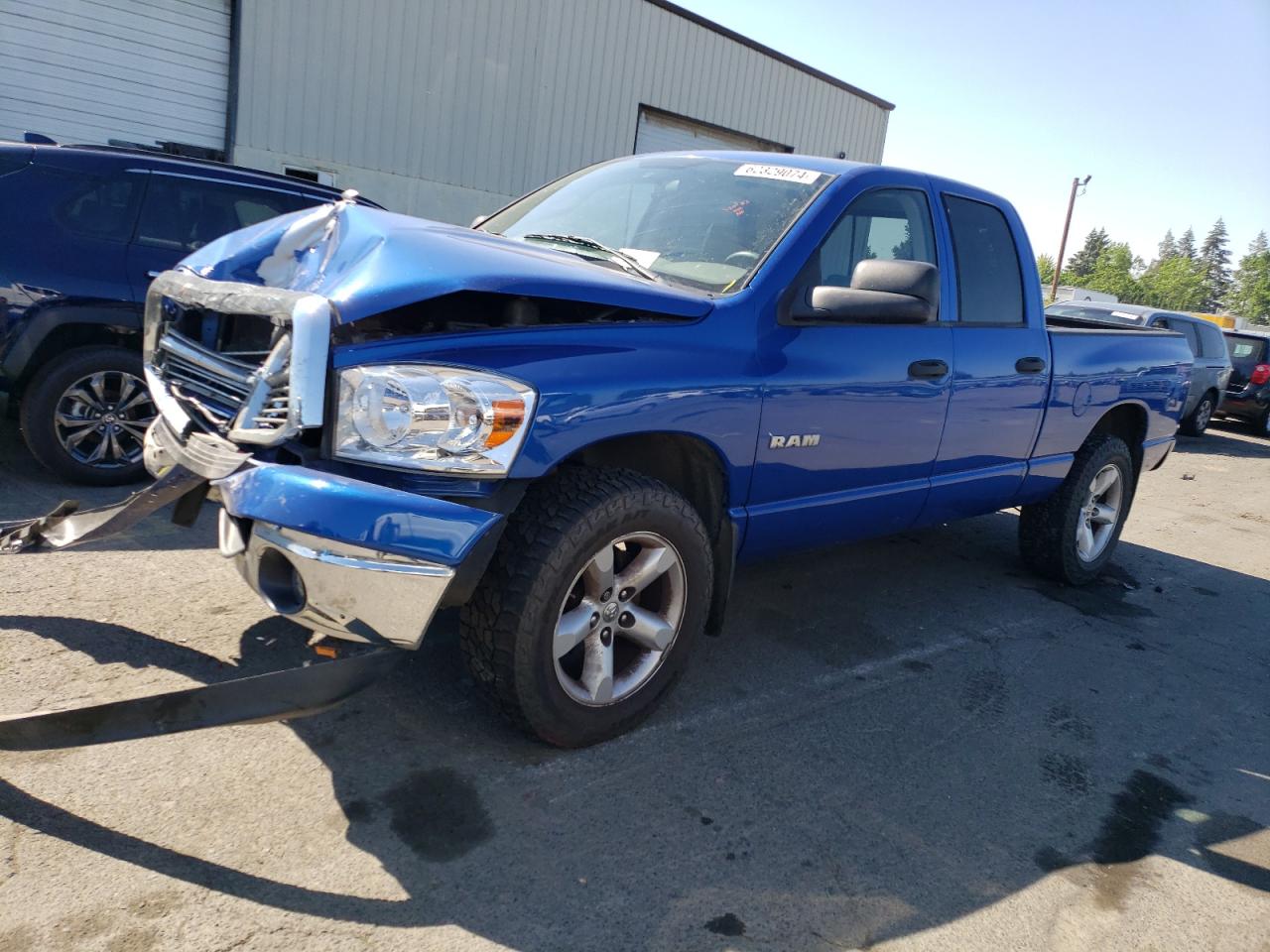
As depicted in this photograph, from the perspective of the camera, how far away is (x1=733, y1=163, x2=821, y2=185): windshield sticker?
3.72 metres

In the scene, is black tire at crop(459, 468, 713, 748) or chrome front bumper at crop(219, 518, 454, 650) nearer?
chrome front bumper at crop(219, 518, 454, 650)

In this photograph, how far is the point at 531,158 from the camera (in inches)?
585

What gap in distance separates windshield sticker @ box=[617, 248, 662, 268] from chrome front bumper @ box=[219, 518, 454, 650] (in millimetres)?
1596

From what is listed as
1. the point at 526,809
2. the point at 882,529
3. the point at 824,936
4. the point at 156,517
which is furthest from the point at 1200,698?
the point at 156,517

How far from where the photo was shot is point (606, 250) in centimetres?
355

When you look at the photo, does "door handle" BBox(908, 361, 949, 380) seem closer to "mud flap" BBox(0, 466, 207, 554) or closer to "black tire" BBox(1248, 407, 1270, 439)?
"mud flap" BBox(0, 466, 207, 554)

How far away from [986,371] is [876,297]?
4.04ft

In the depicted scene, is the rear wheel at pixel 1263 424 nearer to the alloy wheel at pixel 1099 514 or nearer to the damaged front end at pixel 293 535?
the alloy wheel at pixel 1099 514

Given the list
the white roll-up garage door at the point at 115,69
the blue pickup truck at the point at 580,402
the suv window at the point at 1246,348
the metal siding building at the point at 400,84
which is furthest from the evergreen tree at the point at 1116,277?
the blue pickup truck at the point at 580,402

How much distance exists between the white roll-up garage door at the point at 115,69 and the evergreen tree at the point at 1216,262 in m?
142

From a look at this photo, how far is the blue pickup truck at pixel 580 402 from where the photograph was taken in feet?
7.96

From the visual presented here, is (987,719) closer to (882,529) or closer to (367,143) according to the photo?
(882,529)

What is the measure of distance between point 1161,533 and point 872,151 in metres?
16.4

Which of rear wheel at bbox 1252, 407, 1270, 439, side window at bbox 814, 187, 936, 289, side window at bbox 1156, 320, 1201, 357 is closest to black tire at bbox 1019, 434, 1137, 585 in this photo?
side window at bbox 814, 187, 936, 289
